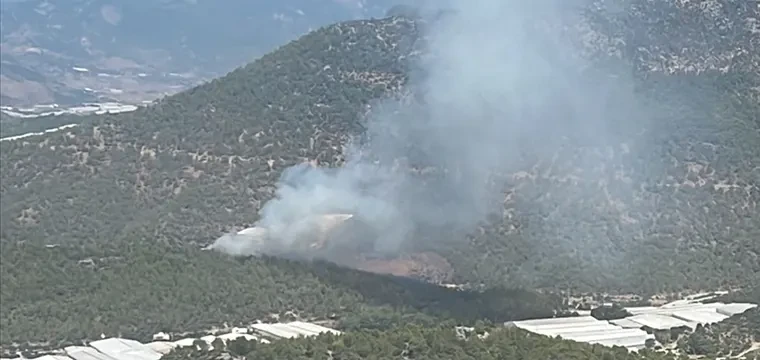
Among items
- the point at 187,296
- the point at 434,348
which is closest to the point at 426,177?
the point at 187,296

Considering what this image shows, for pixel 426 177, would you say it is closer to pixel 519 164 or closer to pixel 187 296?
pixel 519 164

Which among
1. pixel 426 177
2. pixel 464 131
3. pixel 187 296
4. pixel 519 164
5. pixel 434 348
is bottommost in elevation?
pixel 434 348

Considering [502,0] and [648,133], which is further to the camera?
[502,0]

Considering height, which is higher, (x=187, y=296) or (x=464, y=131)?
(x=464, y=131)

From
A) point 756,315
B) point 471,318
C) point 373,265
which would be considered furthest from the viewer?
point 373,265

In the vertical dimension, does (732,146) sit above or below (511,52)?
below

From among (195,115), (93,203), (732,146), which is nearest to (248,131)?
(195,115)

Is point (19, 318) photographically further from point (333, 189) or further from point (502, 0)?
point (502, 0)
